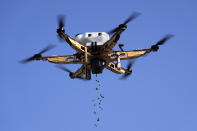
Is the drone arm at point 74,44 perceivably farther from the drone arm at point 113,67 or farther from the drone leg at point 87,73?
the drone arm at point 113,67

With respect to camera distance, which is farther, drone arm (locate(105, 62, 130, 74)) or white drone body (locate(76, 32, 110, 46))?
drone arm (locate(105, 62, 130, 74))

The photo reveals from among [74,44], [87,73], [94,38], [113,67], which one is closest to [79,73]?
[87,73]

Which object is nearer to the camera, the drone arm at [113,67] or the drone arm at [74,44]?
the drone arm at [74,44]

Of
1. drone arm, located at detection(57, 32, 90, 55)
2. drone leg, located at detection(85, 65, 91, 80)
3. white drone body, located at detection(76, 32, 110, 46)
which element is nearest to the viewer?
drone arm, located at detection(57, 32, 90, 55)

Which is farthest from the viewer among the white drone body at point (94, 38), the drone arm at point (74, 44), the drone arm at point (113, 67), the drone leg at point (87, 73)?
the drone leg at point (87, 73)

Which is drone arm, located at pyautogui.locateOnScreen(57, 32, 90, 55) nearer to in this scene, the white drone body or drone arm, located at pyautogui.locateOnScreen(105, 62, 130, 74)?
the white drone body

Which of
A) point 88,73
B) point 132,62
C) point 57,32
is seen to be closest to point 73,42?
point 57,32

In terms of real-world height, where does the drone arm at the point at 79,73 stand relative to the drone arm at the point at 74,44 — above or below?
below
